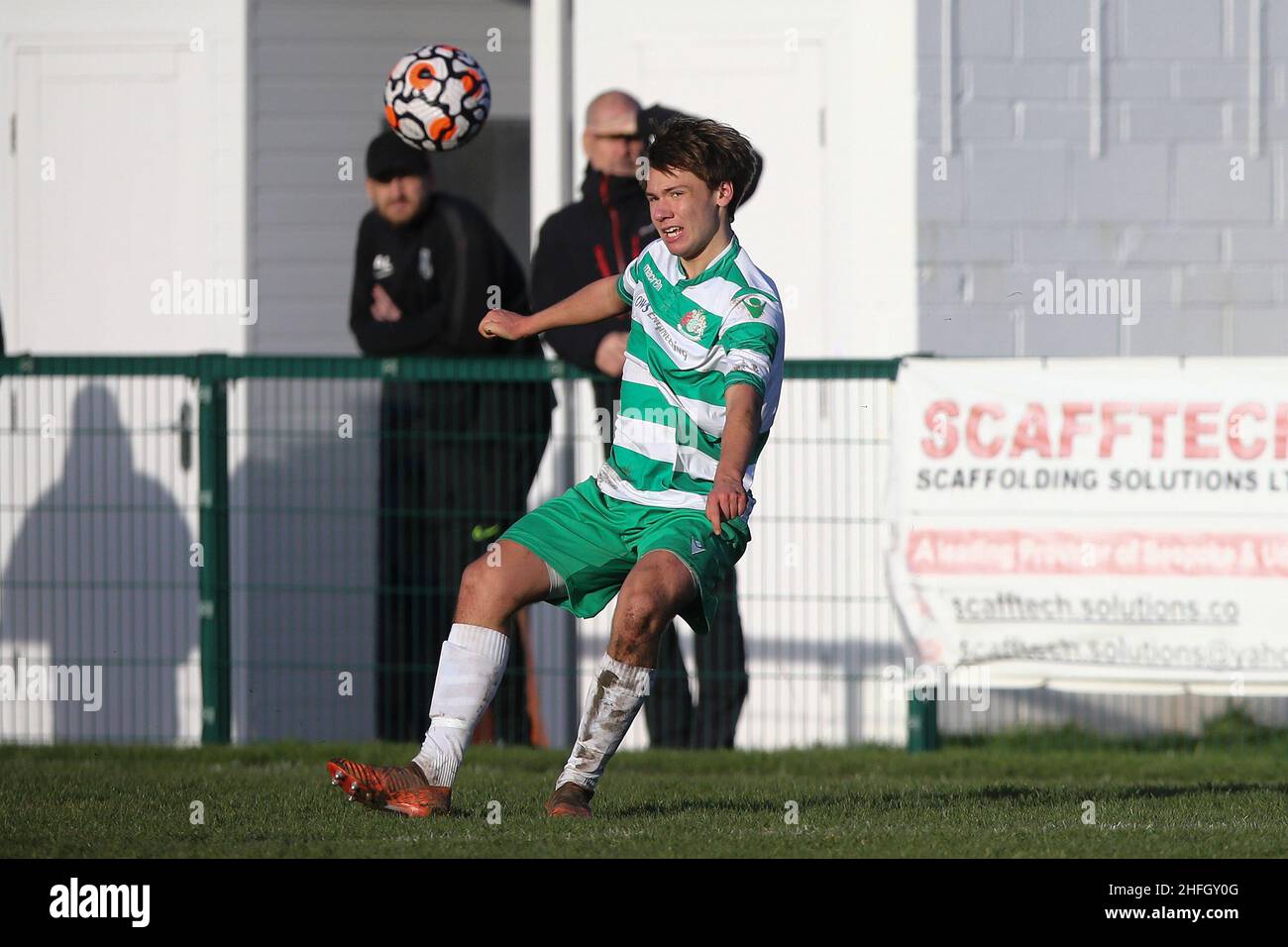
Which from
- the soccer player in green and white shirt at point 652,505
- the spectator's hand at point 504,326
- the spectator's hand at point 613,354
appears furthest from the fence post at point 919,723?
the spectator's hand at point 504,326

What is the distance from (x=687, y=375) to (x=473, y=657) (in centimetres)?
103

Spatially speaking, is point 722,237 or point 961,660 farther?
point 961,660

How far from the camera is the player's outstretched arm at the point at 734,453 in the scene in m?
5.63

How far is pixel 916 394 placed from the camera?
29.6ft

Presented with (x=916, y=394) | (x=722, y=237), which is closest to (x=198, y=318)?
(x=916, y=394)

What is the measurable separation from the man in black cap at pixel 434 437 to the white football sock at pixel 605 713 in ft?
10.5

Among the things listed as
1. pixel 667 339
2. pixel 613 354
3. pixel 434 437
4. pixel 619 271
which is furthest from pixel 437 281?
pixel 667 339

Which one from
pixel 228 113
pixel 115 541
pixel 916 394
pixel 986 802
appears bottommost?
pixel 986 802

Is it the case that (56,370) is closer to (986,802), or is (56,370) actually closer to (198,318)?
(198,318)

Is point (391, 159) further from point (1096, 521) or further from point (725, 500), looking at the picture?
point (725, 500)
